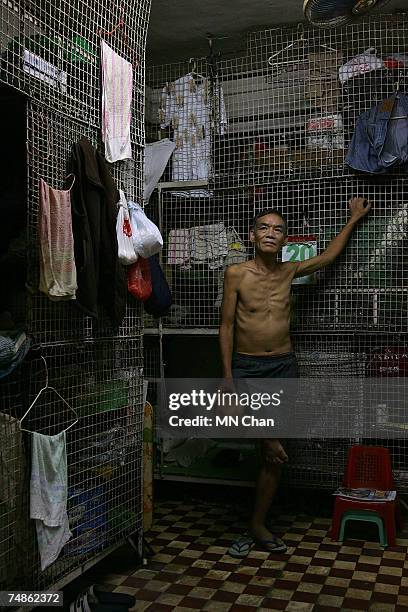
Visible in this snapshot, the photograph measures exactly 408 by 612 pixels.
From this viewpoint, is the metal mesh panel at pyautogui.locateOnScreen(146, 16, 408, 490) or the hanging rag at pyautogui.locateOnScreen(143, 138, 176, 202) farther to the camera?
the hanging rag at pyautogui.locateOnScreen(143, 138, 176, 202)

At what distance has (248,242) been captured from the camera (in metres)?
4.80

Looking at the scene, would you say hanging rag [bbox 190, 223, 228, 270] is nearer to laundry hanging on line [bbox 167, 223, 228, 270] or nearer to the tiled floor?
laundry hanging on line [bbox 167, 223, 228, 270]

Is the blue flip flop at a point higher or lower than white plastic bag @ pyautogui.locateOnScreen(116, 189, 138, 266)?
lower

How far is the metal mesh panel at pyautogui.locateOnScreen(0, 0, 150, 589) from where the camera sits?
2.74 metres

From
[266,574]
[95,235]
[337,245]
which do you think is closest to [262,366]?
[337,245]

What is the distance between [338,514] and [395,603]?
0.93 meters

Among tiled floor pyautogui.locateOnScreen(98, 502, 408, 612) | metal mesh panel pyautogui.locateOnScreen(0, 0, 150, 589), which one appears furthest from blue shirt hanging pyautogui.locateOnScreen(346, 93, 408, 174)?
tiled floor pyautogui.locateOnScreen(98, 502, 408, 612)

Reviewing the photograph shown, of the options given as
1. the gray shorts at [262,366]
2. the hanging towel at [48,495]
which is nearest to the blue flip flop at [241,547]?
the gray shorts at [262,366]

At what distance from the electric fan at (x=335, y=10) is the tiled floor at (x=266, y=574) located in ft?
9.44

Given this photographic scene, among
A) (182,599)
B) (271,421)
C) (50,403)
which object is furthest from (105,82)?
(182,599)

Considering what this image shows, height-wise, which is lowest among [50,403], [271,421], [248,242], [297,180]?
[271,421]

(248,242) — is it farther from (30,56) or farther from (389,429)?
(30,56)

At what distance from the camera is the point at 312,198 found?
15.1 ft

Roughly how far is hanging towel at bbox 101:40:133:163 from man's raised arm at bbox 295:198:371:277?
4.72 feet
